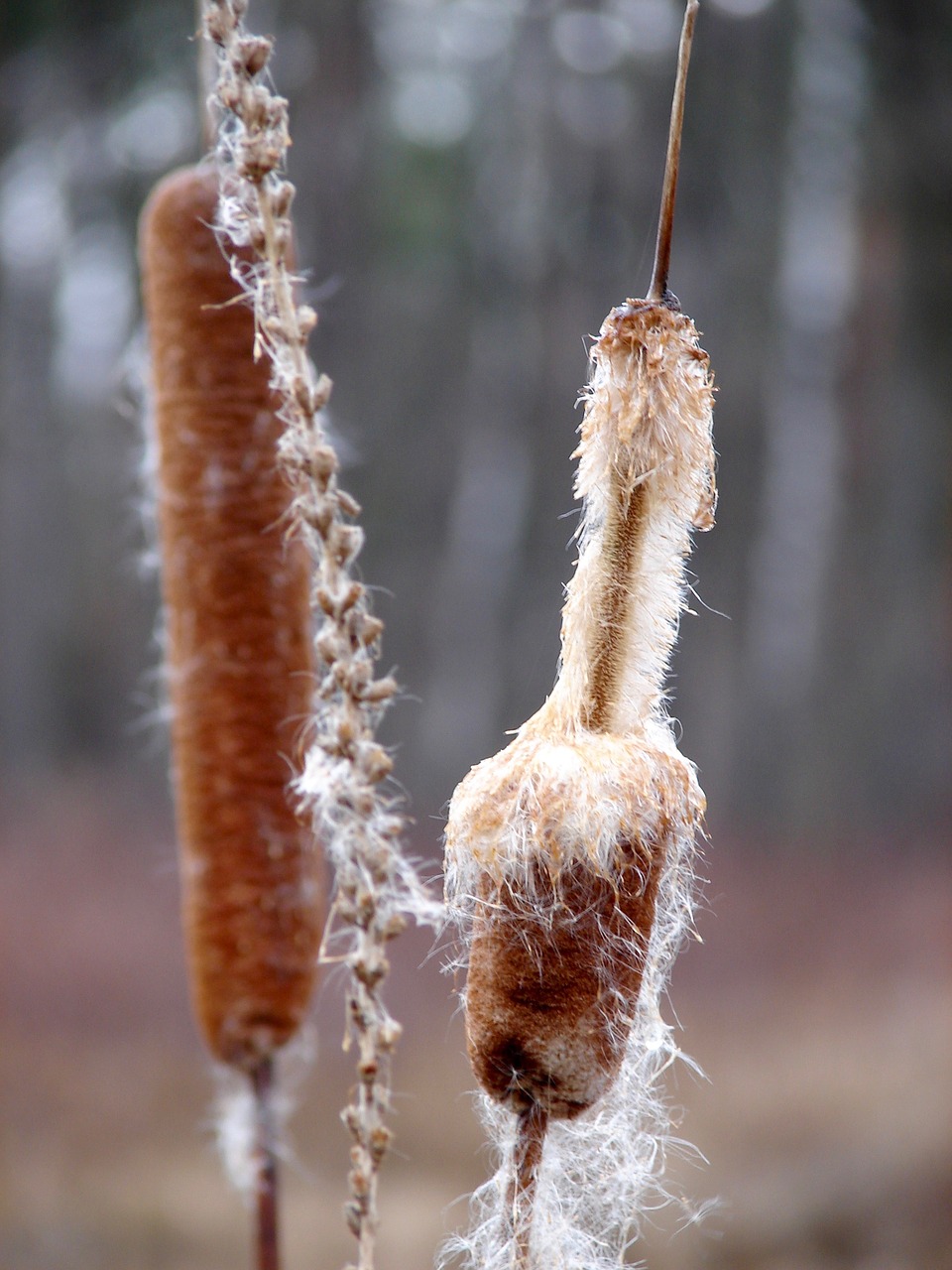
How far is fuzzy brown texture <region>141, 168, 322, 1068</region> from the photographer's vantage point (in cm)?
81

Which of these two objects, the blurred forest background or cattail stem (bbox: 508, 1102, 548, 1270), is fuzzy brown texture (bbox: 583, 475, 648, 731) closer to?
cattail stem (bbox: 508, 1102, 548, 1270)

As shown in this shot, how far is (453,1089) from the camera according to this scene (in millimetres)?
5539

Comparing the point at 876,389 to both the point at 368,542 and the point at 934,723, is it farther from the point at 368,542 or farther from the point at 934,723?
the point at 368,542

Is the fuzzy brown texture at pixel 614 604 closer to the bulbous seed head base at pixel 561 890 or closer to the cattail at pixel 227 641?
the bulbous seed head base at pixel 561 890

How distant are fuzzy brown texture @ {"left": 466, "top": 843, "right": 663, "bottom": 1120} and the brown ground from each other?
2503 mm

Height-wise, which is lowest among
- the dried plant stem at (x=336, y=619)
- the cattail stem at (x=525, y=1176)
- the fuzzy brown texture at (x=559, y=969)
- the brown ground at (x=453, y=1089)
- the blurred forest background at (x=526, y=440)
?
the cattail stem at (x=525, y=1176)

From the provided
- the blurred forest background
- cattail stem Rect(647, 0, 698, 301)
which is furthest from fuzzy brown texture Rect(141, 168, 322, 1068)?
the blurred forest background

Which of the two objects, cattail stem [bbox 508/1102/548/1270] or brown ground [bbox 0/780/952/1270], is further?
brown ground [bbox 0/780/952/1270]

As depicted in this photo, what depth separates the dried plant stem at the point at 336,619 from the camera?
1.51 ft

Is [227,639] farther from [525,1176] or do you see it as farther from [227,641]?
[525,1176]

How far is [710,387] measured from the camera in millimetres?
471

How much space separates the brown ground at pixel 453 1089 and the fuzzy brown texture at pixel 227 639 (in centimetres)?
218

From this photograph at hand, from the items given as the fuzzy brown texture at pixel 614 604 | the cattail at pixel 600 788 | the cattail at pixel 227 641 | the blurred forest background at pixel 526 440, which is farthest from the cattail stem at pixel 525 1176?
the blurred forest background at pixel 526 440

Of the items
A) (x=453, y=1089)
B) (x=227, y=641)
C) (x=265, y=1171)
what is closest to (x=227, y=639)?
(x=227, y=641)
